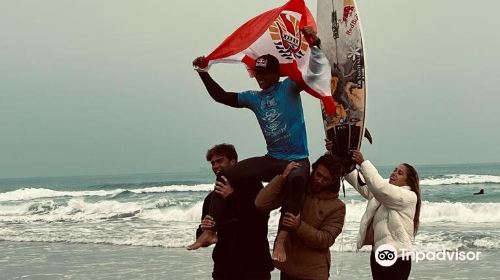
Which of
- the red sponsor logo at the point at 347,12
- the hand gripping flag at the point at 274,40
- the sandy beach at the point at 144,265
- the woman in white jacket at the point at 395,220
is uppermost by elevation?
the red sponsor logo at the point at 347,12

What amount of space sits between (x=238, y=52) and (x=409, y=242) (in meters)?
1.70

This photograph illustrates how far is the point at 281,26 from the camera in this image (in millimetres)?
3566

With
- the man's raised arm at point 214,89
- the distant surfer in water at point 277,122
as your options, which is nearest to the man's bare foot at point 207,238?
the distant surfer in water at point 277,122

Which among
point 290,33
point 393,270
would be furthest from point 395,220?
point 290,33

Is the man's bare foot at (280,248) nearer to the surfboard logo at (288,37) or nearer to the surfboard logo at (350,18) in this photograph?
the surfboard logo at (288,37)

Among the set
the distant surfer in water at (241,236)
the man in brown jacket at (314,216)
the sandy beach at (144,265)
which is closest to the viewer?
the man in brown jacket at (314,216)

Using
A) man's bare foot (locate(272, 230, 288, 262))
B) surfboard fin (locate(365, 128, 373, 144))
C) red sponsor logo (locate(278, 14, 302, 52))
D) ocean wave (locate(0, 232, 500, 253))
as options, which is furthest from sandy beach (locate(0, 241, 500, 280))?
man's bare foot (locate(272, 230, 288, 262))

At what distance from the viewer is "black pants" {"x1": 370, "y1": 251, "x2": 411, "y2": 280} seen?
3635 millimetres

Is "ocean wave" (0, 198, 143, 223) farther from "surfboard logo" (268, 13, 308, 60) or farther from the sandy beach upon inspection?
"surfboard logo" (268, 13, 308, 60)

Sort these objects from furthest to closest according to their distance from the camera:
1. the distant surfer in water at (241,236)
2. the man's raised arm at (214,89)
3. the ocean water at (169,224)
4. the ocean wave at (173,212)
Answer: the ocean wave at (173,212) < the ocean water at (169,224) < the man's raised arm at (214,89) < the distant surfer in water at (241,236)

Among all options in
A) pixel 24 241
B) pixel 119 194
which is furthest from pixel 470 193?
pixel 24 241

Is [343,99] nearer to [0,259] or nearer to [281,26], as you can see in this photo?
[281,26]

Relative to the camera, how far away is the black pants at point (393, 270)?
11.9 ft

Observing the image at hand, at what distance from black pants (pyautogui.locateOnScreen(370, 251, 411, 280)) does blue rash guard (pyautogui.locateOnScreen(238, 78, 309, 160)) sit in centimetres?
112
